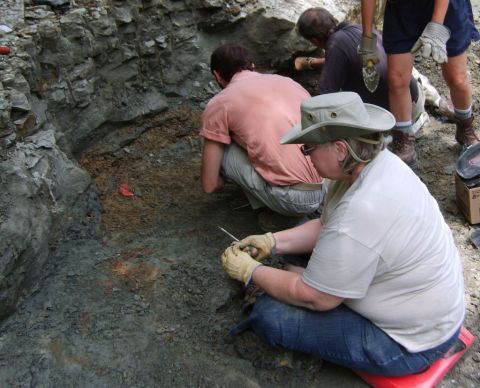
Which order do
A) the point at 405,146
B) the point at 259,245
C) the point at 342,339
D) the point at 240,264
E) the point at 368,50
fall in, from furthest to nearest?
the point at 405,146
the point at 368,50
the point at 259,245
the point at 240,264
the point at 342,339

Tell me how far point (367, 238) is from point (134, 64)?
291 cm

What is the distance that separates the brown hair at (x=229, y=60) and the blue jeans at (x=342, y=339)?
62.0 inches

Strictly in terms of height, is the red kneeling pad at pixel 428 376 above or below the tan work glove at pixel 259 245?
below

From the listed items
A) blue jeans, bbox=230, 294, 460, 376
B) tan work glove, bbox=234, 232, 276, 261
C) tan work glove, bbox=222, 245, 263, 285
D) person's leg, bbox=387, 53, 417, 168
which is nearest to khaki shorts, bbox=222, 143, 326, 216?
tan work glove, bbox=234, 232, 276, 261

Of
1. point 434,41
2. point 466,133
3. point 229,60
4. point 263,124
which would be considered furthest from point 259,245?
point 466,133

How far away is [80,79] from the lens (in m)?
3.73

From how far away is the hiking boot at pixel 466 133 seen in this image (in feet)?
13.2

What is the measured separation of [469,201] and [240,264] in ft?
5.80

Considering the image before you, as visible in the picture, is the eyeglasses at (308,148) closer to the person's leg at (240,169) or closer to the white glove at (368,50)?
the person's leg at (240,169)

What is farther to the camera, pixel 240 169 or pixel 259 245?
pixel 240 169

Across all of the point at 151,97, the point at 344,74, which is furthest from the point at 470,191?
the point at 151,97

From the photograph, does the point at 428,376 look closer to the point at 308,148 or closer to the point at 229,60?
the point at 308,148

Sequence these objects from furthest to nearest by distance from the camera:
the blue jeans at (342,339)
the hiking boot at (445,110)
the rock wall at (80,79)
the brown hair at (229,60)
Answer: the hiking boot at (445,110), the brown hair at (229,60), the rock wall at (80,79), the blue jeans at (342,339)

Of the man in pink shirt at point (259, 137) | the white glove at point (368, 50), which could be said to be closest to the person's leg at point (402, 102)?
the white glove at point (368, 50)
